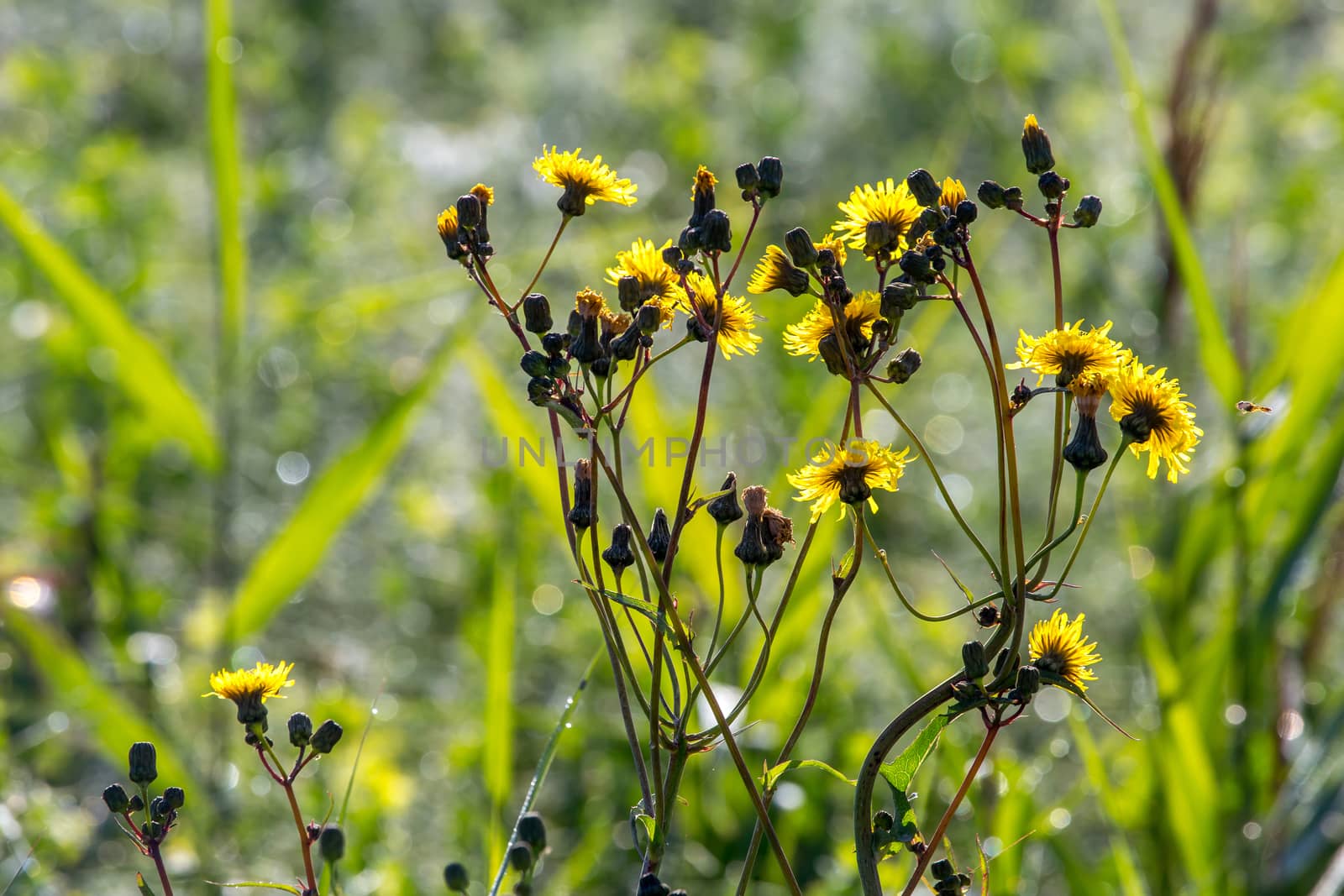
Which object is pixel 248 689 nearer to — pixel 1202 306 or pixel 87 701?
pixel 87 701

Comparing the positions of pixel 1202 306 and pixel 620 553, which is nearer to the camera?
pixel 620 553

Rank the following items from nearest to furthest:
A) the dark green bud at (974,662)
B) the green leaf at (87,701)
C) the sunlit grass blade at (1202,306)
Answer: the dark green bud at (974,662)
the green leaf at (87,701)
the sunlit grass blade at (1202,306)

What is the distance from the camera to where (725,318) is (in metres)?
0.74

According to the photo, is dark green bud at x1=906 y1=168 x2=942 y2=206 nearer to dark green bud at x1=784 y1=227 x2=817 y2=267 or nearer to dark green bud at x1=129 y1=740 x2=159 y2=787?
dark green bud at x1=784 y1=227 x2=817 y2=267

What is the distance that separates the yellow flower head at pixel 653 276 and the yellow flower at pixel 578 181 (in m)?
0.04

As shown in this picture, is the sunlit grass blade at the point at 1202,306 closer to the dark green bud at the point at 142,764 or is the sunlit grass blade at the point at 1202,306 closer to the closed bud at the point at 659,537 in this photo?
the closed bud at the point at 659,537

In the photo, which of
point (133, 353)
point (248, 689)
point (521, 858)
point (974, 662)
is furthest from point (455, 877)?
point (133, 353)

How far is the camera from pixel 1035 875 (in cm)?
141

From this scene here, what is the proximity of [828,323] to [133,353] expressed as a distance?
3.74 ft

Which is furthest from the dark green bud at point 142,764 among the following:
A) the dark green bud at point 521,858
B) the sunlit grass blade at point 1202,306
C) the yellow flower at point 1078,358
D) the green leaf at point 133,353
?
the sunlit grass blade at point 1202,306

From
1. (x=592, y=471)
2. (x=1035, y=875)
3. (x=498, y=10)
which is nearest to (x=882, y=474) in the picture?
(x=592, y=471)

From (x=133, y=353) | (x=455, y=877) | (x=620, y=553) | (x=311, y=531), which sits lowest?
(x=455, y=877)

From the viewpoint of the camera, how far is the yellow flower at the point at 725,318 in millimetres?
724

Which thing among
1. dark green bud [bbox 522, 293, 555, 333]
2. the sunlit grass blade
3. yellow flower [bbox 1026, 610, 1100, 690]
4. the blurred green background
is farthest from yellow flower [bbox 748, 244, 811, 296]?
the sunlit grass blade
